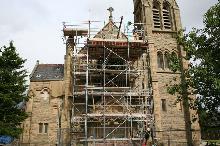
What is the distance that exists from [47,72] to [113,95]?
10.3 m

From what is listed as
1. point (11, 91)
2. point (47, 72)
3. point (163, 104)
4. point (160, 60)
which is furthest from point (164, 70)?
point (11, 91)

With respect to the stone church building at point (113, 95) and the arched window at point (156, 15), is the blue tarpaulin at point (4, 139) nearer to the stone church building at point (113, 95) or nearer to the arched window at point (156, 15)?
the stone church building at point (113, 95)

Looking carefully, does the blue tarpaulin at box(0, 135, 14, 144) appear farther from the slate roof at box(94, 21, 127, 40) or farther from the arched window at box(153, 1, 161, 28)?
the arched window at box(153, 1, 161, 28)

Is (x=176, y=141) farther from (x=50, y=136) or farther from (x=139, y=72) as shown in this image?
(x=50, y=136)

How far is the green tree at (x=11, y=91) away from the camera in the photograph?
2447 centimetres

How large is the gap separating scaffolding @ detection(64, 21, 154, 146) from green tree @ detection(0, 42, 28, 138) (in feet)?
14.7

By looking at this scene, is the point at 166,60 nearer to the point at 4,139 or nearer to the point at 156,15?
the point at 156,15

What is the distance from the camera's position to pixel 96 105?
87.1 ft

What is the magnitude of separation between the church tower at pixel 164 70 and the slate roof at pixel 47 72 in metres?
10.0

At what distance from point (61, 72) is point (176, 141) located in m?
14.3

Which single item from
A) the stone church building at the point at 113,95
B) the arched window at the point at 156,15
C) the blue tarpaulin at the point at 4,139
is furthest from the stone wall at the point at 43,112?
the arched window at the point at 156,15

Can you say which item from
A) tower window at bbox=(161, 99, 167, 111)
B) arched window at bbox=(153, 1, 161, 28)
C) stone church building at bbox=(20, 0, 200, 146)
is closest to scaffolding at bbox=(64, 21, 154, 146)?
stone church building at bbox=(20, 0, 200, 146)

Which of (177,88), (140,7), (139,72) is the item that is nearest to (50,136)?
(139,72)

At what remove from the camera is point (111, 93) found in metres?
26.5
